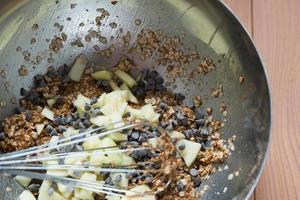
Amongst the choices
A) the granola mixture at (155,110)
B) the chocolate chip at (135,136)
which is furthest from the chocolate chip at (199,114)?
the chocolate chip at (135,136)

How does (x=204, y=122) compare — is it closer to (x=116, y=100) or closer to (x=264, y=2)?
(x=116, y=100)

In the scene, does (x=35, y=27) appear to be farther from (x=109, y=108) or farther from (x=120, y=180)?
(x=120, y=180)

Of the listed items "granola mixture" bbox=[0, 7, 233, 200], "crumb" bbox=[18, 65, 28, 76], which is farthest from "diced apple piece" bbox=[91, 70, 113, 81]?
"crumb" bbox=[18, 65, 28, 76]

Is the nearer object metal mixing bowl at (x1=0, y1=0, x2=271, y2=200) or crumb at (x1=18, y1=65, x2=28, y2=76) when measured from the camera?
metal mixing bowl at (x1=0, y1=0, x2=271, y2=200)

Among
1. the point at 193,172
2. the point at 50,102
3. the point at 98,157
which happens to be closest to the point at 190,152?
the point at 193,172

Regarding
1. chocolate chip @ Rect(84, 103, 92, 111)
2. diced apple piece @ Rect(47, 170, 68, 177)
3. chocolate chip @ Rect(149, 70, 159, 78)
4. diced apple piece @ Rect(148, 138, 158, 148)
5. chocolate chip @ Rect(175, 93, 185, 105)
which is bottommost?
diced apple piece @ Rect(47, 170, 68, 177)

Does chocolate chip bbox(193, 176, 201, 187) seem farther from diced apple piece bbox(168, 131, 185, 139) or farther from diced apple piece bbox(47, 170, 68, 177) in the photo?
diced apple piece bbox(47, 170, 68, 177)

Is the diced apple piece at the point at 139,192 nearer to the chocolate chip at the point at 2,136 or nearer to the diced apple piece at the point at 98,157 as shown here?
the diced apple piece at the point at 98,157
